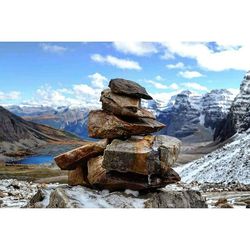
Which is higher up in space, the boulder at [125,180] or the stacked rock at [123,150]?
the stacked rock at [123,150]

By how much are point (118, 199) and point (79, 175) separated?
11.0ft

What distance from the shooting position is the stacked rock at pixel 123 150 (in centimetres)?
1917

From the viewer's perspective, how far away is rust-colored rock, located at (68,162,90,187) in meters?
21.1

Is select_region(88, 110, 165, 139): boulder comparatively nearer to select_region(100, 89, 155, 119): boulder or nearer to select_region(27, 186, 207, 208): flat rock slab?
select_region(100, 89, 155, 119): boulder

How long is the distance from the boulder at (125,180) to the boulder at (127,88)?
3.32 m

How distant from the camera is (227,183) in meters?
39.1

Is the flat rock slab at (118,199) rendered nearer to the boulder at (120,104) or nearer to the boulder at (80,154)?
the boulder at (80,154)

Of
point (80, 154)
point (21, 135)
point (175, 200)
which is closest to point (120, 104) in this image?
point (80, 154)

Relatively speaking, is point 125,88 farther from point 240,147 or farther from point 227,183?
point 240,147

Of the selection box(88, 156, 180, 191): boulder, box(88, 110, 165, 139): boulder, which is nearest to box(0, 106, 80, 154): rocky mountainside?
box(88, 110, 165, 139): boulder

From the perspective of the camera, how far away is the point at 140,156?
19.0 meters

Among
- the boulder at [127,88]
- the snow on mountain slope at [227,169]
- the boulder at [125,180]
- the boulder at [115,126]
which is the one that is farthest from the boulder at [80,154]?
the snow on mountain slope at [227,169]
